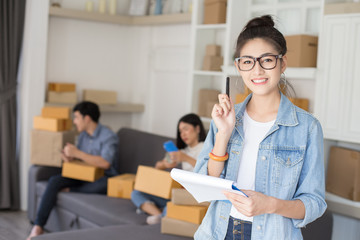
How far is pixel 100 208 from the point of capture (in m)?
3.77

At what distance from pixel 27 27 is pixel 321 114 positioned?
302cm

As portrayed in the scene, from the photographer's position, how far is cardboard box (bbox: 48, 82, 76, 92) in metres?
5.01

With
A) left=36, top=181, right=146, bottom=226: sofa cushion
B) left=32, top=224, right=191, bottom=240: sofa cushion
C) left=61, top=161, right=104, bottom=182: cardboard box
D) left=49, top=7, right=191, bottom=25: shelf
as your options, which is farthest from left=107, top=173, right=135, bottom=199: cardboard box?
left=49, top=7, right=191, bottom=25: shelf

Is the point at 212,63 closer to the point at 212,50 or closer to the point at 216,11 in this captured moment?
the point at 212,50

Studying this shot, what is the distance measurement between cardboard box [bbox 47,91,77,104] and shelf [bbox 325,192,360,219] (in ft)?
9.39

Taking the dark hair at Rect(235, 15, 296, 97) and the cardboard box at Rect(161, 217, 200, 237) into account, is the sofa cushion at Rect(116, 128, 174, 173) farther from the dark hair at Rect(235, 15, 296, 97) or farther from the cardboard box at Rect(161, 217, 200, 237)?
the dark hair at Rect(235, 15, 296, 97)

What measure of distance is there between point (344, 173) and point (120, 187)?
1794 millimetres

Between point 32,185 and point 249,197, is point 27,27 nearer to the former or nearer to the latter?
point 32,185

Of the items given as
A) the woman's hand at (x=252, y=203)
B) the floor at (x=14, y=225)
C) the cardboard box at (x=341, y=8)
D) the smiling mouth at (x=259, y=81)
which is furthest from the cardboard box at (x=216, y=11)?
the woman's hand at (x=252, y=203)

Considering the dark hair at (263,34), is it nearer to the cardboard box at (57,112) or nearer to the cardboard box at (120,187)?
the cardboard box at (120,187)

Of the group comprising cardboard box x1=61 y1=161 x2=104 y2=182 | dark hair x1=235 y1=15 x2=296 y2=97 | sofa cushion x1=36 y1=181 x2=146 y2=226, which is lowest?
sofa cushion x1=36 y1=181 x2=146 y2=226

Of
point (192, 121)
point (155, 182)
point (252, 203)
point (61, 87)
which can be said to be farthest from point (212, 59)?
point (252, 203)

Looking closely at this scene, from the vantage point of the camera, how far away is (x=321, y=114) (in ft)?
10.6

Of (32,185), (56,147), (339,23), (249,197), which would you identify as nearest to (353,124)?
(339,23)
